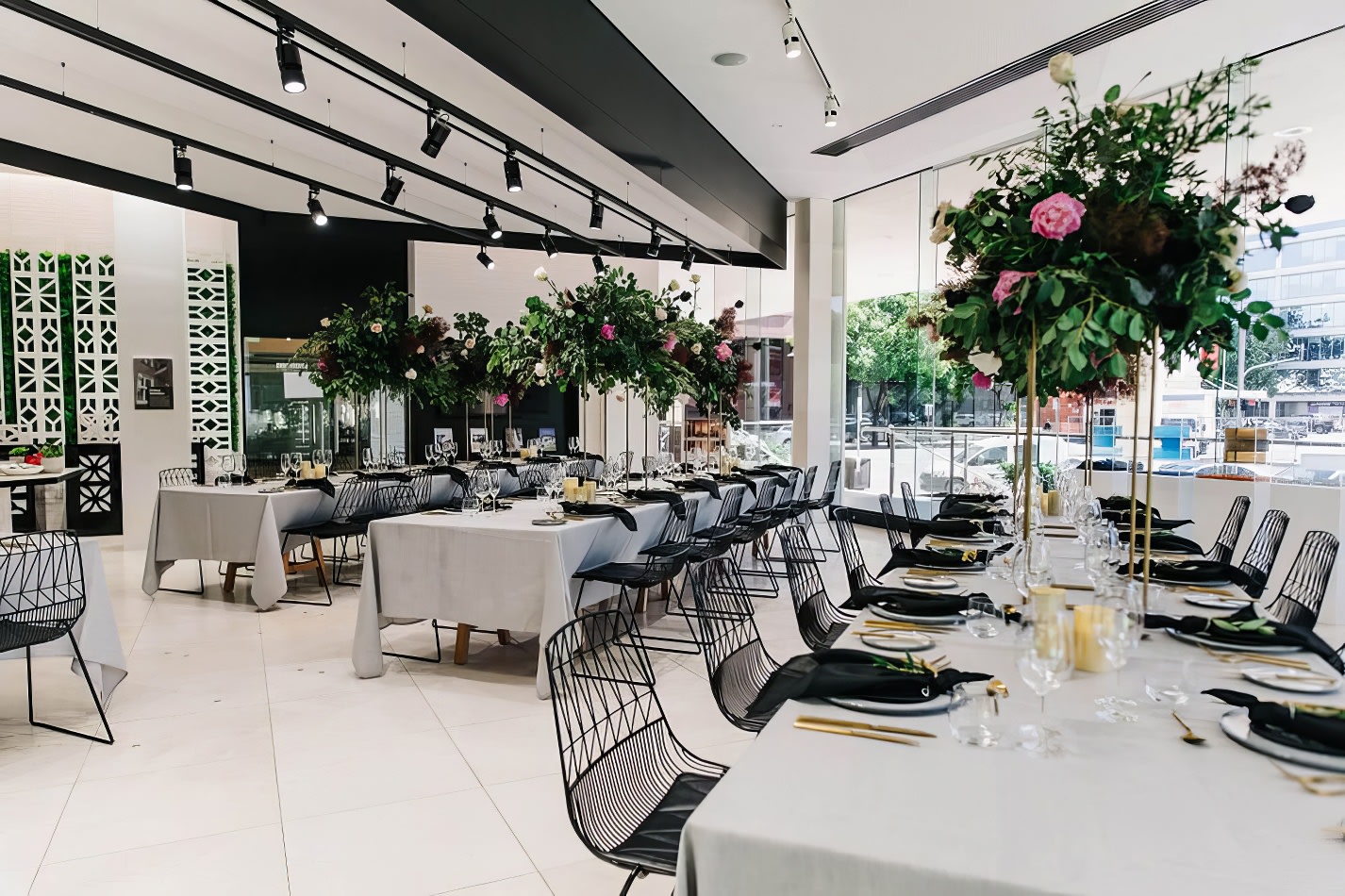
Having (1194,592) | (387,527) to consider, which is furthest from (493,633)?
(1194,592)

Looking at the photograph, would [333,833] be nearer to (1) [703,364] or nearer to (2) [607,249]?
(1) [703,364]

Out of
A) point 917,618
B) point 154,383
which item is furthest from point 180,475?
point 917,618

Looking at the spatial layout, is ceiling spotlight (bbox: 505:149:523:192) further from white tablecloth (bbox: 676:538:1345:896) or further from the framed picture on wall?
white tablecloth (bbox: 676:538:1345:896)

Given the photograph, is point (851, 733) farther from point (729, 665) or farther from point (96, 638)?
point (96, 638)

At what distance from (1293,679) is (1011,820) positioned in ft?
3.96

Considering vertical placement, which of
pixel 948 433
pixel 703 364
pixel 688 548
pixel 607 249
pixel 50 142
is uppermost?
pixel 50 142

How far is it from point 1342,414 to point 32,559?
8.63 meters

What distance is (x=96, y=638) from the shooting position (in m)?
4.47

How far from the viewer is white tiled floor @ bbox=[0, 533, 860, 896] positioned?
2982 mm

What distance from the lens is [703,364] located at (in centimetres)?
880

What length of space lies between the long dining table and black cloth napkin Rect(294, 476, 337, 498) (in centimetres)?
248

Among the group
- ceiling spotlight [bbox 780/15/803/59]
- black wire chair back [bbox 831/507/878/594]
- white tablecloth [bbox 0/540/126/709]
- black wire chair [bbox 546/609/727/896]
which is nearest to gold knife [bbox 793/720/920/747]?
black wire chair [bbox 546/609/727/896]

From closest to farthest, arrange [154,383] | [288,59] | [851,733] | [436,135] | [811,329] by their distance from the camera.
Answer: [851,733], [288,59], [436,135], [154,383], [811,329]

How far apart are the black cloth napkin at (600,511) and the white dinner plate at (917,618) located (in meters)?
2.75
